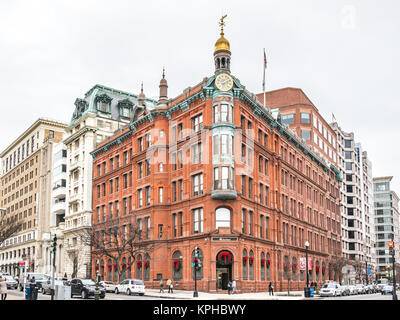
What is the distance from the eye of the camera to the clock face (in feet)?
186

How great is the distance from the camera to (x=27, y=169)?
12012 cm

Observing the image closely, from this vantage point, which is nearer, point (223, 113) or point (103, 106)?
point (223, 113)

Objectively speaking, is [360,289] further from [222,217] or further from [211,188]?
[211,188]

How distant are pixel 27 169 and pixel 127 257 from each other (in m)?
60.9

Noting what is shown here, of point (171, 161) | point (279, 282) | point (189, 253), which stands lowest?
point (279, 282)

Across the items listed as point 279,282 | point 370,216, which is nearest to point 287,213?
point 279,282

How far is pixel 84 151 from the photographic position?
8656cm

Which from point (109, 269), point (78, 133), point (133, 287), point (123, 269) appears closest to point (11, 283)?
point (123, 269)

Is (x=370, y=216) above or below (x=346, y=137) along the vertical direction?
below

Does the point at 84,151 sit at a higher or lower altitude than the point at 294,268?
higher

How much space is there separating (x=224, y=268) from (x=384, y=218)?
5799 inches

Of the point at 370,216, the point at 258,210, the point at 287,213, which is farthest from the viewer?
the point at 370,216
